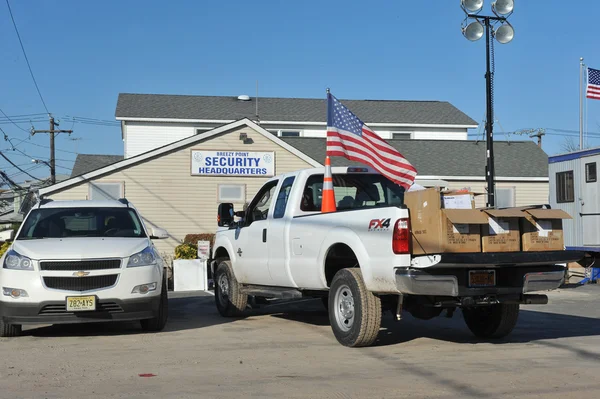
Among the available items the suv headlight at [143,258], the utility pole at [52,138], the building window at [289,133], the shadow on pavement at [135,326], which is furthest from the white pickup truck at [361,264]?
the utility pole at [52,138]

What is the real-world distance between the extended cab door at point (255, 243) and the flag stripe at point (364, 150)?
3.50 ft

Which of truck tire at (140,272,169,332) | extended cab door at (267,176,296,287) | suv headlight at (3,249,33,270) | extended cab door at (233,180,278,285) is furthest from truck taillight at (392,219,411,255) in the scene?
suv headlight at (3,249,33,270)

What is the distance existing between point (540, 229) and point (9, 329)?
648cm

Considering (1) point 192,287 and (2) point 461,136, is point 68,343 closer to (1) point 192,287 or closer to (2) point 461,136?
(1) point 192,287

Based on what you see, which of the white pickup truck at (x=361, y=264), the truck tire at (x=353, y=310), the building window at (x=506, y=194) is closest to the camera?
the white pickup truck at (x=361, y=264)

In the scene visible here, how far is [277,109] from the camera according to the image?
123 feet

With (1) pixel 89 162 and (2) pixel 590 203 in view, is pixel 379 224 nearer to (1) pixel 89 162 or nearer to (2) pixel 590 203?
(2) pixel 590 203

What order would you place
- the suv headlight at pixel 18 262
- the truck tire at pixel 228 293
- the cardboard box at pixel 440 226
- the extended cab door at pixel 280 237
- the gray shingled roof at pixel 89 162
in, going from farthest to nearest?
the gray shingled roof at pixel 89 162 < the truck tire at pixel 228 293 < the extended cab door at pixel 280 237 < the suv headlight at pixel 18 262 < the cardboard box at pixel 440 226

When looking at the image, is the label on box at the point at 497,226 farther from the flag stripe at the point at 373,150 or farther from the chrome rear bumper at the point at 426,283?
the flag stripe at the point at 373,150

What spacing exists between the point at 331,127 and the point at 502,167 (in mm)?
20077

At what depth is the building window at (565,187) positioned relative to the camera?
19.9 metres

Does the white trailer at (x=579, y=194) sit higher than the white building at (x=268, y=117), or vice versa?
the white building at (x=268, y=117)

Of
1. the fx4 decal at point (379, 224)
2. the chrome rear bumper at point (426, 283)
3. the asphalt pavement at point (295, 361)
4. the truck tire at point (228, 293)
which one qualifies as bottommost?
the asphalt pavement at point (295, 361)

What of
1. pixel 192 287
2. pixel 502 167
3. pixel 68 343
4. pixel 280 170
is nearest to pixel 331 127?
pixel 68 343
